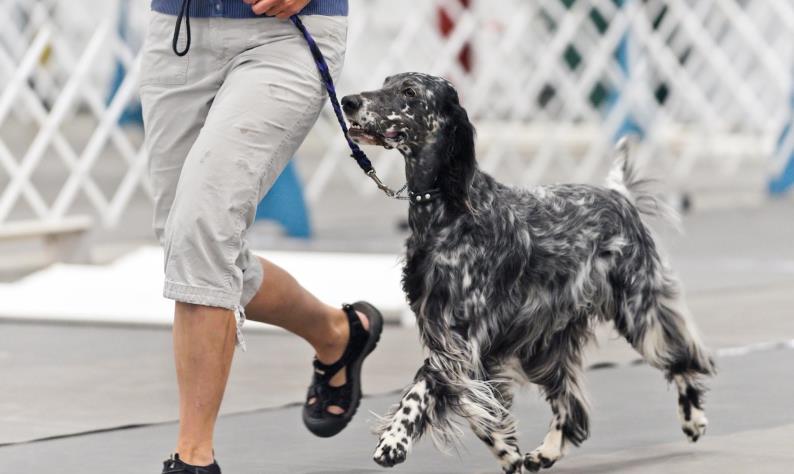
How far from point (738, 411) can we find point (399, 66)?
413 inches

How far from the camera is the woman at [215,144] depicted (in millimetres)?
3902

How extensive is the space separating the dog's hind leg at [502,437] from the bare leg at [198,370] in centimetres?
57

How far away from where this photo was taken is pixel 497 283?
13.6 ft

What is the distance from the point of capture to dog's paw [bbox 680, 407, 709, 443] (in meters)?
4.58

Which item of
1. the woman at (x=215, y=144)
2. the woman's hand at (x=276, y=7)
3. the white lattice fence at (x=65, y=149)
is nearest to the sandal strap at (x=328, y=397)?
the woman at (x=215, y=144)

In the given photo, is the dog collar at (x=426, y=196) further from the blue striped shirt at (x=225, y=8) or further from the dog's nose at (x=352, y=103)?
the blue striped shirt at (x=225, y=8)

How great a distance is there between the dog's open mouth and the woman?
0.45 feet

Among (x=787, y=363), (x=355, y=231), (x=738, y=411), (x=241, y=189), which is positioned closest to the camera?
(x=241, y=189)

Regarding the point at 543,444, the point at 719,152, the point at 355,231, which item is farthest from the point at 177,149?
the point at 719,152

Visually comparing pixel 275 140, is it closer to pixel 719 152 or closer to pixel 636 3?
pixel 636 3

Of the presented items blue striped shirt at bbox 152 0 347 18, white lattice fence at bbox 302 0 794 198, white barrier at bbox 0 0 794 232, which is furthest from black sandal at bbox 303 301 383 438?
white lattice fence at bbox 302 0 794 198

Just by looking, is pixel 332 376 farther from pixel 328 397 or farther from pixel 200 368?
pixel 200 368

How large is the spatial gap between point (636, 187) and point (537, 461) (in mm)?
809

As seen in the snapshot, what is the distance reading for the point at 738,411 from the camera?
5.12 metres
